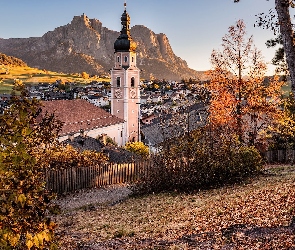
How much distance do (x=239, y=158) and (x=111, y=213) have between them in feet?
24.0

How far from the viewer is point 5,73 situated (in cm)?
554

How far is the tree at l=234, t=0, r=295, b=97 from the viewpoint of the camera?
9188mm

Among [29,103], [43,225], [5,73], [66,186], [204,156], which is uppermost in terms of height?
[5,73]

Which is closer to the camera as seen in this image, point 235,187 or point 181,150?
point 235,187

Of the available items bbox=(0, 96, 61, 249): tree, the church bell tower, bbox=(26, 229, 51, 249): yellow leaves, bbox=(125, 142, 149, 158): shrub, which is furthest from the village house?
bbox=(26, 229, 51, 249): yellow leaves

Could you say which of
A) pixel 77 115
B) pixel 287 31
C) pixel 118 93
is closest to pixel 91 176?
pixel 287 31

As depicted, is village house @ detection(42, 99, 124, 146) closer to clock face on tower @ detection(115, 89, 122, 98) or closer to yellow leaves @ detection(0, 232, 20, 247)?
clock face on tower @ detection(115, 89, 122, 98)

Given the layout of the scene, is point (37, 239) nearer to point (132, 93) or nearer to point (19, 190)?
point (19, 190)

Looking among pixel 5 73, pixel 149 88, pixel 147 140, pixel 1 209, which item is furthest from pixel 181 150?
pixel 149 88

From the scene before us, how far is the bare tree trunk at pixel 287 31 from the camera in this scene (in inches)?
361

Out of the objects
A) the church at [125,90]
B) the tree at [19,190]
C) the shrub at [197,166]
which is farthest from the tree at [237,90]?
the church at [125,90]

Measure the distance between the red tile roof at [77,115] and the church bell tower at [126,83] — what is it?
5969 millimetres

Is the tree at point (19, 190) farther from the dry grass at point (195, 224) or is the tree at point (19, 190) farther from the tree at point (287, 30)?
the tree at point (287, 30)

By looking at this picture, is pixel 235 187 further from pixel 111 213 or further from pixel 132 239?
pixel 132 239
